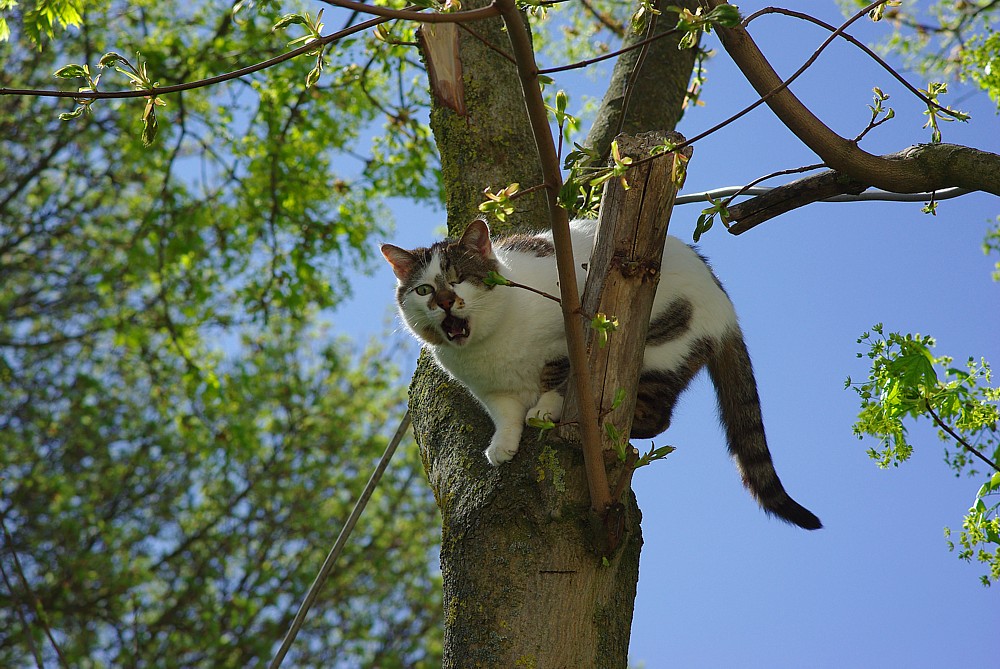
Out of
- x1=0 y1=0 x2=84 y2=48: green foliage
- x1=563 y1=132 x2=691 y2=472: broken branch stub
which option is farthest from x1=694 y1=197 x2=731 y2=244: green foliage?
x1=0 y1=0 x2=84 y2=48: green foliage

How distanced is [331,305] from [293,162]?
1341mm

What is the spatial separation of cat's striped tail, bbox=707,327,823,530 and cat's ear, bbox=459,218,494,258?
1036 mm

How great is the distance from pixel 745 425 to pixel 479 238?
1.36 metres

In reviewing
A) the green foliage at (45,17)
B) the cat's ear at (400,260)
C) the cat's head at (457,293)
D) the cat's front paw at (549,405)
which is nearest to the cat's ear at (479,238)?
the cat's head at (457,293)

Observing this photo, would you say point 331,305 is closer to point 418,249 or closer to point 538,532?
point 418,249


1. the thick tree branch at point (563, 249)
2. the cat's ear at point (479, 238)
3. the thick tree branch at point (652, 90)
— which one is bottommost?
the thick tree branch at point (563, 249)

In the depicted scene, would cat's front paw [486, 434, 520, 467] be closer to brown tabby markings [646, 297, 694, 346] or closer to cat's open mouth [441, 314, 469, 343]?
cat's open mouth [441, 314, 469, 343]

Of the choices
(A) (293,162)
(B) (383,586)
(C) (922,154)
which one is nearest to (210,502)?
(B) (383,586)

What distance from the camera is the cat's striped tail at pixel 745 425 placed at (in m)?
3.38

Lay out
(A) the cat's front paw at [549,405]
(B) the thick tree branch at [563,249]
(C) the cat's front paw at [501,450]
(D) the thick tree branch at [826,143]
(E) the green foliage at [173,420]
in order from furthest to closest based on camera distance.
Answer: (E) the green foliage at [173,420] < (A) the cat's front paw at [549,405] < (C) the cat's front paw at [501,450] < (D) the thick tree branch at [826,143] < (B) the thick tree branch at [563,249]

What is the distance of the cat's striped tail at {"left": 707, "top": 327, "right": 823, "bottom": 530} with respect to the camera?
3.38m

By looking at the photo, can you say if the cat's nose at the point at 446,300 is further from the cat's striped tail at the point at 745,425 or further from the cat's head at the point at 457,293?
the cat's striped tail at the point at 745,425

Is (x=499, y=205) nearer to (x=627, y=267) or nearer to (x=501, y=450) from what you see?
(x=627, y=267)

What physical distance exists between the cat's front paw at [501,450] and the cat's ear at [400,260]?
1.00 m
